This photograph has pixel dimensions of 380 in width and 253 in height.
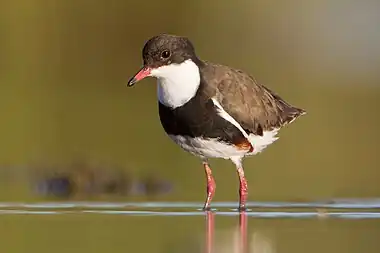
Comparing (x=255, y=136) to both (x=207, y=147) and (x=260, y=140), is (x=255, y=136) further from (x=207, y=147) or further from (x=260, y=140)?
(x=207, y=147)

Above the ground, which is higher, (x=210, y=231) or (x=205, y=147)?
(x=205, y=147)

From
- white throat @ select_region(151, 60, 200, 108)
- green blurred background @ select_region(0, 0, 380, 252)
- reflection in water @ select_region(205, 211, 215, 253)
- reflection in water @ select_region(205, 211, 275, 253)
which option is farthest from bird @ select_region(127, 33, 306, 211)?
reflection in water @ select_region(205, 211, 275, 253)

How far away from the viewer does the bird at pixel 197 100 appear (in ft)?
34.8

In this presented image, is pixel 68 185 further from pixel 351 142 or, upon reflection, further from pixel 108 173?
pixel 351 142

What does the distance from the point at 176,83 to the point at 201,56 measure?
1439cm

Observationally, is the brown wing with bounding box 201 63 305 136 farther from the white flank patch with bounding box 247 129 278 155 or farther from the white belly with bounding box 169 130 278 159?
the white belly with bounding box 169 130 278 159

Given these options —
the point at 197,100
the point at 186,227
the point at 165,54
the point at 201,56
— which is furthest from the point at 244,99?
the point at 201,56

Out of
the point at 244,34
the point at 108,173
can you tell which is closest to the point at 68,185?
the point at 108,173

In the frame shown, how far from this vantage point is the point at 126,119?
1942 centimetres

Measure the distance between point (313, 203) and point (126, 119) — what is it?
8479 millimetres

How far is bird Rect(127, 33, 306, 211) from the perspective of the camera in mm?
10617

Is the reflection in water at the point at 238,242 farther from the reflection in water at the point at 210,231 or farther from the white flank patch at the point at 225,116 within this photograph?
the white flank patch at the point at 225,116

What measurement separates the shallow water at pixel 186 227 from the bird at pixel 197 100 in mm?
519

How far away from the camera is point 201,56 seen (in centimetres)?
2498
